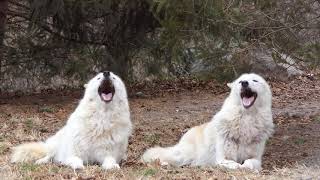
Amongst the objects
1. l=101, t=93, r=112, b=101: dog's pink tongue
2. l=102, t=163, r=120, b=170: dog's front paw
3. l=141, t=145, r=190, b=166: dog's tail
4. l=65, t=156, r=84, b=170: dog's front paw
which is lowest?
l=141, t=145, r=190, b=166: dog's tail

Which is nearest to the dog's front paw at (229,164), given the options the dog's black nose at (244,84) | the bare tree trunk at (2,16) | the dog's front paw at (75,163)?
the dog's black nose at (244,84)

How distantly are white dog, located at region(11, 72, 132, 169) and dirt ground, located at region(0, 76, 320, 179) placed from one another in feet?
0.92

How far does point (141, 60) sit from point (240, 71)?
6.27 meters

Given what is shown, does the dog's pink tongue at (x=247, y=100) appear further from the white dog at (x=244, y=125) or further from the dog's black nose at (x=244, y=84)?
the dog's black nose at (x=244, y=84)

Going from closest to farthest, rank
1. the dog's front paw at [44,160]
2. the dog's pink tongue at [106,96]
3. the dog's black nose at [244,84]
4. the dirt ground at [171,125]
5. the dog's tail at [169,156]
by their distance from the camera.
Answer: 1. the dirt ground at [171,125]
2. the dog's pink tongue at [106,96]
3. the dog's black nose at [244,84]
4. the dog's front paw at [44,160]
5. the dog's tail at [169,156]

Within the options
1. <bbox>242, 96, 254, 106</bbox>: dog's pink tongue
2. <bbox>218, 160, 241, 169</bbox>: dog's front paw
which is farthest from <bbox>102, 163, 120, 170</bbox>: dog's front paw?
<bbox>242, 96, 254, 106</bbox>: dog's pink tongue

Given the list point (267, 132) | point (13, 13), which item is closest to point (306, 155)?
point (267, 132)

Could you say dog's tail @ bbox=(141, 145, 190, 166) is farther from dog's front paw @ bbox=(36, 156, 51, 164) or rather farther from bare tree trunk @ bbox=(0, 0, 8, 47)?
bare tree trunk @ bbox=(0, 0, 8, 47)

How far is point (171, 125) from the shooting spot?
1166 centimetres

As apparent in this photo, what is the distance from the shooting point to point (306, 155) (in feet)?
29.3

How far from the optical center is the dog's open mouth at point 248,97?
25.4 feet

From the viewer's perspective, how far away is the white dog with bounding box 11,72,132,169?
24.6 feet

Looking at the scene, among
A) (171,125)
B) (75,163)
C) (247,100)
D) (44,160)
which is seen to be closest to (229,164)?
(247,100)

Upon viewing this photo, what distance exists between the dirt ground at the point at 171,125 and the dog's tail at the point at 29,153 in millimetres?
208
